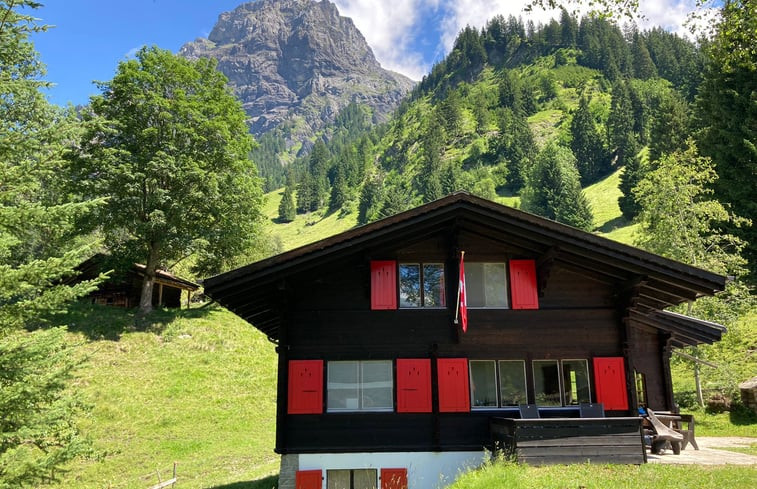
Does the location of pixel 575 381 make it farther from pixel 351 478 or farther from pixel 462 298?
pixel 351 478

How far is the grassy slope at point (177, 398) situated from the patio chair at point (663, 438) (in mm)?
10637

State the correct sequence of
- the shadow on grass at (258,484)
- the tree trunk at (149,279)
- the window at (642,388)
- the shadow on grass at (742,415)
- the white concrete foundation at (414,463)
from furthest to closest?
the tree trunk at (149,279) < the shadow on grass at (742,415) < the window at (642,388) < the shadow on grass at (258,484) < the white concrete foundation at (414,463)

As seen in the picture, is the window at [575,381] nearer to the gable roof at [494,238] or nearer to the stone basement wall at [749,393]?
the gable roof at [494,238]

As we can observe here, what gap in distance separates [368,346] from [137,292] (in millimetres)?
29542

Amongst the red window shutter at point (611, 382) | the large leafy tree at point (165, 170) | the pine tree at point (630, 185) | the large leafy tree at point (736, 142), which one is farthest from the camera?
the pine tree at point (630, 185)

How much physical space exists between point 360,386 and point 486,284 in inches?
177

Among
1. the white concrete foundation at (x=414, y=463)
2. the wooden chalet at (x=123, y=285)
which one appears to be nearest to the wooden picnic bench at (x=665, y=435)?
the white concrete foundation at (x=414, y=463)

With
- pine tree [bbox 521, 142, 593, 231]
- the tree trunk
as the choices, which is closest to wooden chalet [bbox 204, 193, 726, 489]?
the tree trunk

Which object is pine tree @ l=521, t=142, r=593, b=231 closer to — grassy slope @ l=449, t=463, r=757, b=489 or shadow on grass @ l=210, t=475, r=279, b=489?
shadow on grass @ l=210, t=475, r=279, b=489

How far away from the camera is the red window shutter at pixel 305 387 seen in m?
14.3

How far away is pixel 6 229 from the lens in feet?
37.7

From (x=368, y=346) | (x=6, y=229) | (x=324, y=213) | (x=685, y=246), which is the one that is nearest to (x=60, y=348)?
(x=6, y=229)

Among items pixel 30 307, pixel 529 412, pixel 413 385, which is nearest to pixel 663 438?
pixel 529 412

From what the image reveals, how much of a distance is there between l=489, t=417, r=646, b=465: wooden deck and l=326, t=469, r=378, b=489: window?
12.1ft
